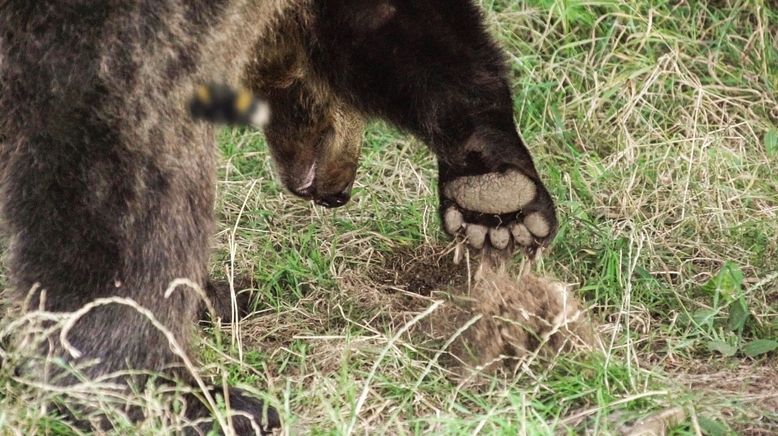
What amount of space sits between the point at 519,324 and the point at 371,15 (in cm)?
101

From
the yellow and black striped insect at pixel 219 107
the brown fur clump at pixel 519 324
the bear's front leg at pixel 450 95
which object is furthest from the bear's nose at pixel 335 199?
the yellow and black striped insect at pixel 219 107

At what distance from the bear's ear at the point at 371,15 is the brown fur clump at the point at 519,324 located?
802 mm

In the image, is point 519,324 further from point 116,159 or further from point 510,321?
point 116,159

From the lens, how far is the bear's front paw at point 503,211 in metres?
3.89

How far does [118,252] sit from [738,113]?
3.05m

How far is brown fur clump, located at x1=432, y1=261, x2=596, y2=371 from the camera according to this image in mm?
3557

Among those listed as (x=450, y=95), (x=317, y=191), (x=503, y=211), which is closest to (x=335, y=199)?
(x=317, y=191)

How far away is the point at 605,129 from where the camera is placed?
5.34 meters

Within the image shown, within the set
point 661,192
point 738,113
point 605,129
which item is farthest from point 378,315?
point 738,113

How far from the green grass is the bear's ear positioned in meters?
0.78

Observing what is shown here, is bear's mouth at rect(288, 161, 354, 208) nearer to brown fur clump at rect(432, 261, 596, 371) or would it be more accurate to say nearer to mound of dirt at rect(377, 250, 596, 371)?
mound of dirt at rect(377, 250, 596, 371)

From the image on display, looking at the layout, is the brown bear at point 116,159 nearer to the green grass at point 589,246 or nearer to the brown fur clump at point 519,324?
the green grass at point 589,246

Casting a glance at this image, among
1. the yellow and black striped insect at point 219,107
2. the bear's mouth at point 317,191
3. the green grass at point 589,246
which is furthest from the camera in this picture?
the bear's mouth at point 317,191

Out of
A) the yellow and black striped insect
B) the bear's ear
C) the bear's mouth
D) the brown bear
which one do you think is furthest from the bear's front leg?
the yellow and black striped insect
